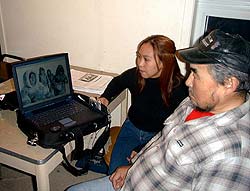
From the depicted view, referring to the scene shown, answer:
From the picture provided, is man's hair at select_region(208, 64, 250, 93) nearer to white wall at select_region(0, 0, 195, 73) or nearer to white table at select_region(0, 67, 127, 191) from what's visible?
white table at select_region(0, 67, 127, 191)

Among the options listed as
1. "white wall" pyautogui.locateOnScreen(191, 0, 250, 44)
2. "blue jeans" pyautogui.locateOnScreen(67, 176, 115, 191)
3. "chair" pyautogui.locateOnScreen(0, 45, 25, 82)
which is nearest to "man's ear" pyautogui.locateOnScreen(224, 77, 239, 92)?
"blue jeans" pyautogui.locateOnScreen(67, 176, 115, 191)

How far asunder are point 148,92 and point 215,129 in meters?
0.75

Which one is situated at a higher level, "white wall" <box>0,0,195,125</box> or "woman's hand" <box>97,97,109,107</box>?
"white wall" <box>0,0,195,125</box>

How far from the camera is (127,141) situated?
170 cm

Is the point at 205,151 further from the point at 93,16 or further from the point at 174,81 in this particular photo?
the point at 93,16

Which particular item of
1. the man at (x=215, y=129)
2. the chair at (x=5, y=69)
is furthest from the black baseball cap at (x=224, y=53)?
the chair at (x=5, y=69)

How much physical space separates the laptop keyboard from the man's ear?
0.77m

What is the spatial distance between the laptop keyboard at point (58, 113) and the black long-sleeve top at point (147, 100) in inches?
10.6

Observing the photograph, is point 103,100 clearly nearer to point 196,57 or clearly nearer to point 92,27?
point 92,27

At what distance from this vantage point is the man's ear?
0.95 metres

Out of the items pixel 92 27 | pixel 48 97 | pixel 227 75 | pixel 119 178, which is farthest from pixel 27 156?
pixel 92 27

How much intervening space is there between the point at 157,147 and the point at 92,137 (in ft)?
1.93

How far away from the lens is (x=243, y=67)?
936 millimetres

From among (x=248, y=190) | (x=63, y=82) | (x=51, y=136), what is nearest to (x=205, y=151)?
(x=248, y=190)
